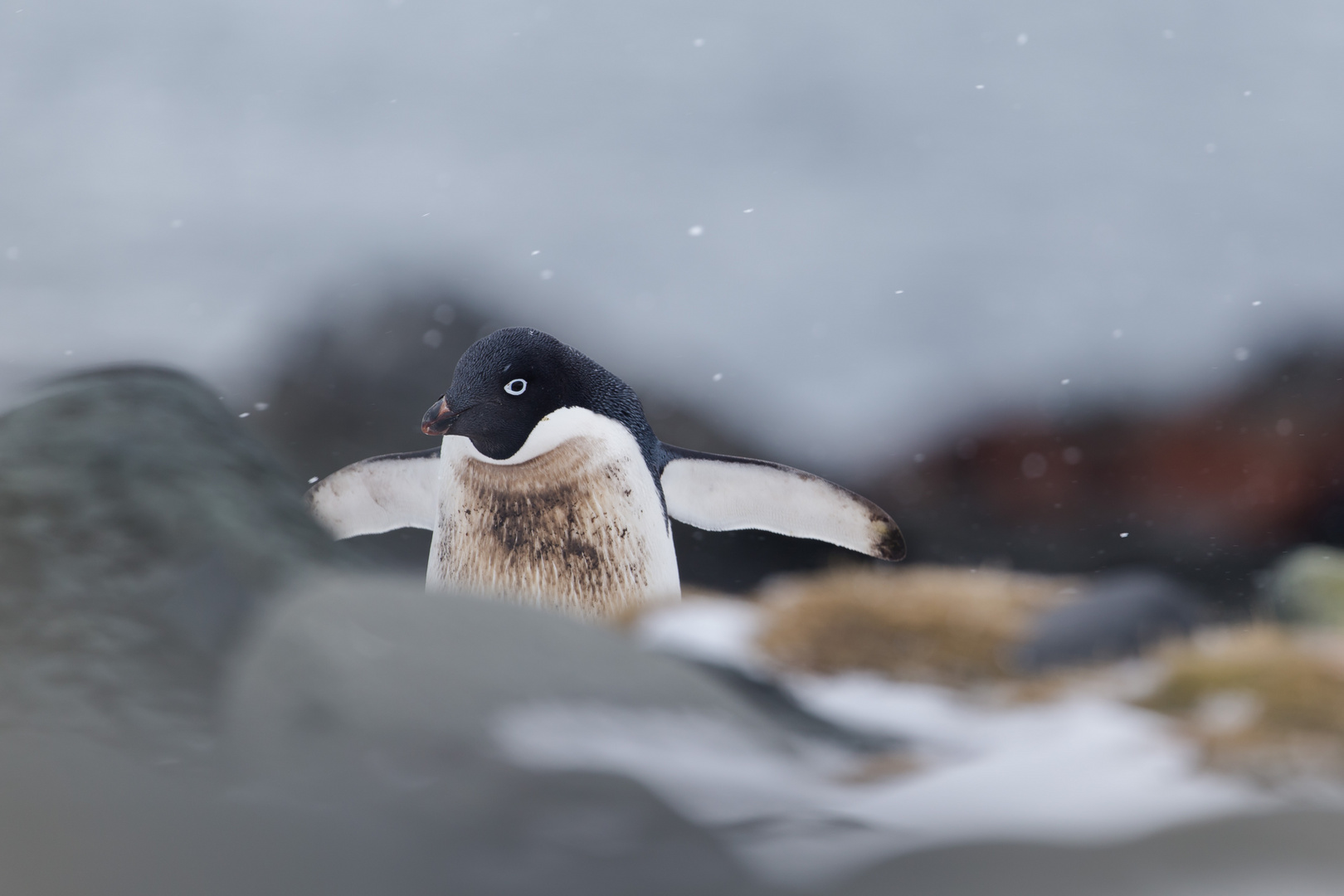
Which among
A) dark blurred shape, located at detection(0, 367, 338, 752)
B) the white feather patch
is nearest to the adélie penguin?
the white feather patch

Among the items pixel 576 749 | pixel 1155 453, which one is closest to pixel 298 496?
pixel 576 749

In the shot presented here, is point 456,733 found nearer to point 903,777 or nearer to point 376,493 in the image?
point 903,777

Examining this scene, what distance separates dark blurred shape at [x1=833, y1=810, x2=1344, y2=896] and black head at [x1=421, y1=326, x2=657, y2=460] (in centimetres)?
104

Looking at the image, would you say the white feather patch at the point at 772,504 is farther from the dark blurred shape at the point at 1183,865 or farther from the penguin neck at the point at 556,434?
the dark blurred shape at the point at 1183,865

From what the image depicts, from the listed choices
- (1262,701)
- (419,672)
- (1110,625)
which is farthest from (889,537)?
(419,672)

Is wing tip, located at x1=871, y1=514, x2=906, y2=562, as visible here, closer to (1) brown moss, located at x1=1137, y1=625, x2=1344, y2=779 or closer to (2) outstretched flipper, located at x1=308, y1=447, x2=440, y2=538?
(2) outstretched flipper, located at x1=308, y1=447, x2=440, y2=538

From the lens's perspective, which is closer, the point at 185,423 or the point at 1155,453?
the point at 185,423

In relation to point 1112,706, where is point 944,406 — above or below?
above

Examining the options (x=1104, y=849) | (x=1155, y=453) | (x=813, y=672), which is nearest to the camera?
(x=1104, y=849)

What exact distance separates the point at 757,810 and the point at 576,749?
103mm

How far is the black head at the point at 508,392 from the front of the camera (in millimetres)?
1384

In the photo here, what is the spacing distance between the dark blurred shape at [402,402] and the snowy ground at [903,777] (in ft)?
5.89

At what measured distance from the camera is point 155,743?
1.61 feet

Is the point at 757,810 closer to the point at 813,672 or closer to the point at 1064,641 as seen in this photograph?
the point at 813,672
